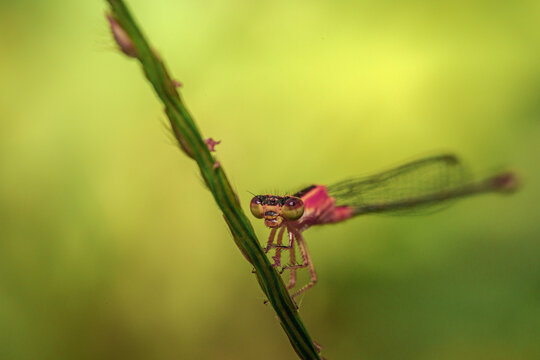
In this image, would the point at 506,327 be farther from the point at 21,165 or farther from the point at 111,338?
the point at 21,165

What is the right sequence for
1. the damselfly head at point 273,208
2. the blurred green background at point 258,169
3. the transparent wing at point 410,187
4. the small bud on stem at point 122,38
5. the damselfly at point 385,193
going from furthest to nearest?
the blurred green background at point 258,169, the transparent wing at point 410,187, the damselfly at point 385,193, the damselfly head at point 273,208, the small bud on stem at point 122,38

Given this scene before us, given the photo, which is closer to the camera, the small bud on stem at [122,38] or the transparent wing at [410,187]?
the small bud on stem at [122,38]

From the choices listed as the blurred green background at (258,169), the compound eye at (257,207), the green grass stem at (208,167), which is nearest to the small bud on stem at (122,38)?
the green grass stem at (208,167)

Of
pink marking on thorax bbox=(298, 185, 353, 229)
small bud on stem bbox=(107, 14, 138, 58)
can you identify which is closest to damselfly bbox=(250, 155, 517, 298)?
pink marking on thorax bbox=(298, 185, 353, 229)

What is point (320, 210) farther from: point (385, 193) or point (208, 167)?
point (208, 167)

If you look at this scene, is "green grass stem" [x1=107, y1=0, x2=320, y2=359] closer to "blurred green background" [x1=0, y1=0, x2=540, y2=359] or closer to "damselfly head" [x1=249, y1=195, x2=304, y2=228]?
"damselfly head" [x1=249, y1=195, x2=304, y2=228]

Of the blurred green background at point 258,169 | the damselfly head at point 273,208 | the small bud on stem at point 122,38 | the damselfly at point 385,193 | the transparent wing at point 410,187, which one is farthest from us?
the blurred green background at point 258,169

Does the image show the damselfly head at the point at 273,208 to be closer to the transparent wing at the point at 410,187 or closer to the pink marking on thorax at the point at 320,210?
the pink marking on thorax at the point at 320,210
